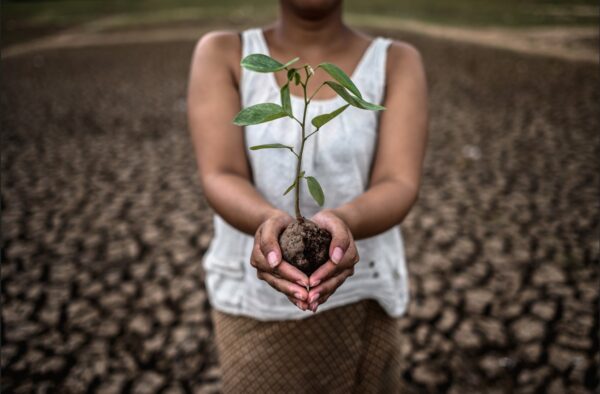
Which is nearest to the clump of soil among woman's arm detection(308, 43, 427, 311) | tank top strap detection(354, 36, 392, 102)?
woman's arm detection(308, 43, 427, 311)

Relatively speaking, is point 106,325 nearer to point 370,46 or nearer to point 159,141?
point 370,46

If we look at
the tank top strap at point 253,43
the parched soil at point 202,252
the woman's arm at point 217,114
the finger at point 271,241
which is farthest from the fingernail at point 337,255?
the parched soil at point 202,252

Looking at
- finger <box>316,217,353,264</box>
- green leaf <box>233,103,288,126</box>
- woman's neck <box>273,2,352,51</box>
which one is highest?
woman's neck <box>273,2,352,51</box>

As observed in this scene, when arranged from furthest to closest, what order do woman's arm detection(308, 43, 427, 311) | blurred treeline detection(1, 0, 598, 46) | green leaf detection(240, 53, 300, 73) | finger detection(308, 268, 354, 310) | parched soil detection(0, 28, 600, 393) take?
blurred treeline detection(1, 0, 598, 46) → parched soil detection(0, 28, 600, 393) → woman's arm detection(308, 43, 427, 311) → finger detection(308, 268, 354, 310) → green leaf detection(240, 53, 300, 73)

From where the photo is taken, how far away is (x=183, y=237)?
3.60 metres

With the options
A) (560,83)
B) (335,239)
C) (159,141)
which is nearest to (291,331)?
(335,239)

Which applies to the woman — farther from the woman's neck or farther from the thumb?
the thumb

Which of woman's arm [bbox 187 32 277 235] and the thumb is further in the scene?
woman's arm [bbox 187 32 277 235]

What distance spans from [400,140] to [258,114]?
0.64 m

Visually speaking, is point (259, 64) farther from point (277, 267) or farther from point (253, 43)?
point (253, 43)

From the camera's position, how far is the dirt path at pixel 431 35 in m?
9.77

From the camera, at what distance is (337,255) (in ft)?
2.96

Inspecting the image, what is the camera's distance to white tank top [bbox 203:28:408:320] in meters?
1.29

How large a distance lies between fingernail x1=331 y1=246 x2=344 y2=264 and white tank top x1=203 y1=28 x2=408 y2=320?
16.4 inches
